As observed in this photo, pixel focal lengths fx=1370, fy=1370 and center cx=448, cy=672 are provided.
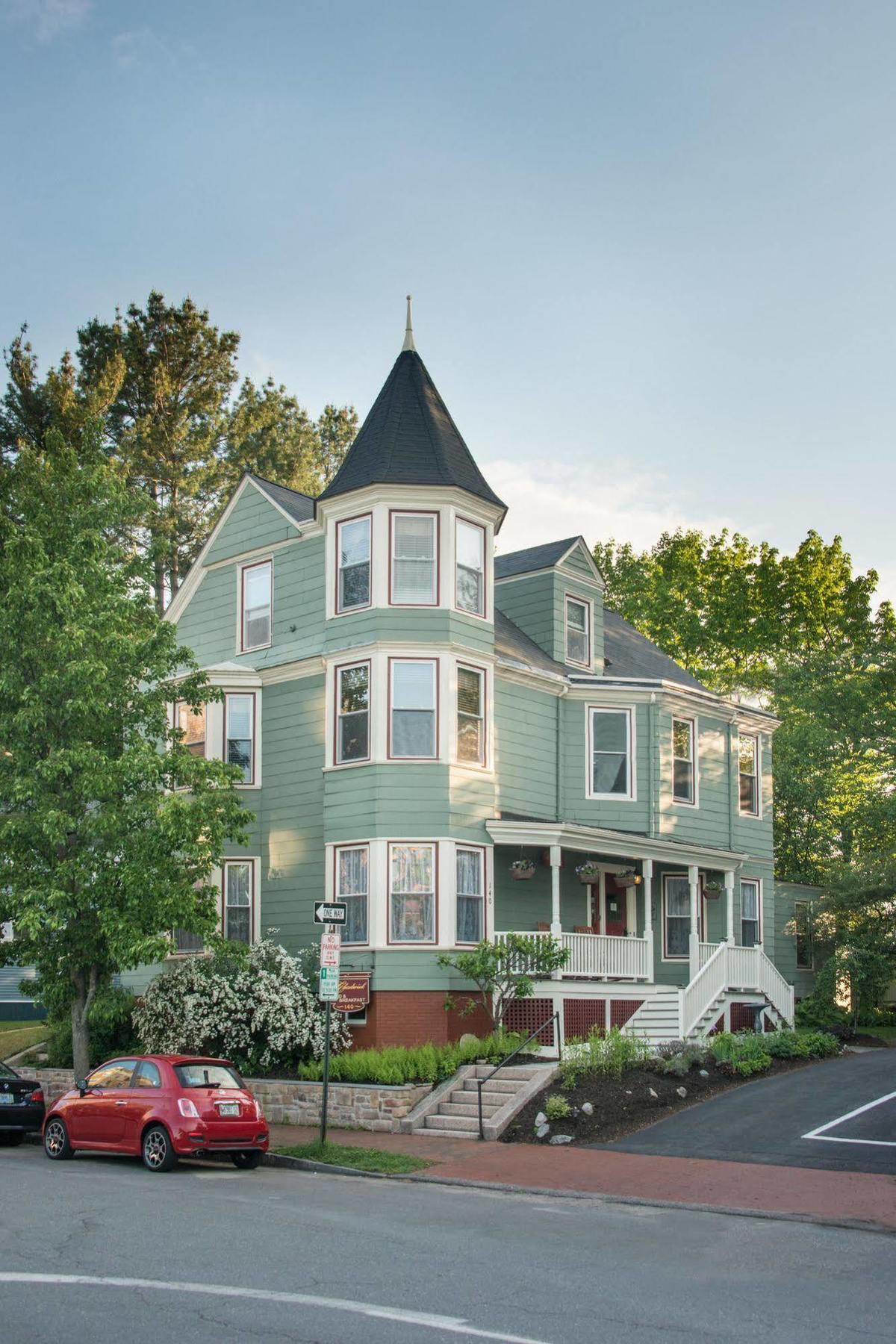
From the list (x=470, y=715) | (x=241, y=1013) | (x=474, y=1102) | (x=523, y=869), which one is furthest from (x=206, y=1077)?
(x=470, y=715)

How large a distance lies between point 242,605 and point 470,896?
802 cm

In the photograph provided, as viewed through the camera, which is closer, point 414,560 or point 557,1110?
point 557,1110

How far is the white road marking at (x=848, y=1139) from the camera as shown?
1722cm

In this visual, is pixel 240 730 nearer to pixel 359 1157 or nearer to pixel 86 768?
pixel 86 768

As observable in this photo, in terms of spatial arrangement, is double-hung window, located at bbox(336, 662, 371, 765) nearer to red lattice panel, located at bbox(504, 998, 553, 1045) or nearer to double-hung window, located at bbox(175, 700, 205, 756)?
double-hung window, located at bbox(175, 700, 205, 756)

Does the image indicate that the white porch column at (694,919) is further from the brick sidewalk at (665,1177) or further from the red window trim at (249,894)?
the brick sidewalk at (665,1177)

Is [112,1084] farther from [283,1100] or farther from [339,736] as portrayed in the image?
[339,736]

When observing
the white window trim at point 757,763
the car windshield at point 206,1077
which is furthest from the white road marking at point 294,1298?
the white window trim at point 757,763

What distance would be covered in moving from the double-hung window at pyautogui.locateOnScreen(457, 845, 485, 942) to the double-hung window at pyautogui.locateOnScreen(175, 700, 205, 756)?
5.89 metres

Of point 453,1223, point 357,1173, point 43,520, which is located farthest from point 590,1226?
point 43,520

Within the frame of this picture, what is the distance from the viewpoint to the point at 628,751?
28141 millimetres

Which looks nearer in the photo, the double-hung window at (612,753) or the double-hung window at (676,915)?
the double-hung window at (612,753)

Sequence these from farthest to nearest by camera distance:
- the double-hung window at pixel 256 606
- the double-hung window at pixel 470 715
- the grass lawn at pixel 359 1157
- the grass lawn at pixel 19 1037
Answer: the grass lawn at pixel 19 1037, the double-hung window at pixel 256 606, the double-hung window at pixel 470 715, the grass lawn at pixel 359 1157

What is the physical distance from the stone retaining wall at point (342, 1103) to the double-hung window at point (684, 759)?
426 inches
